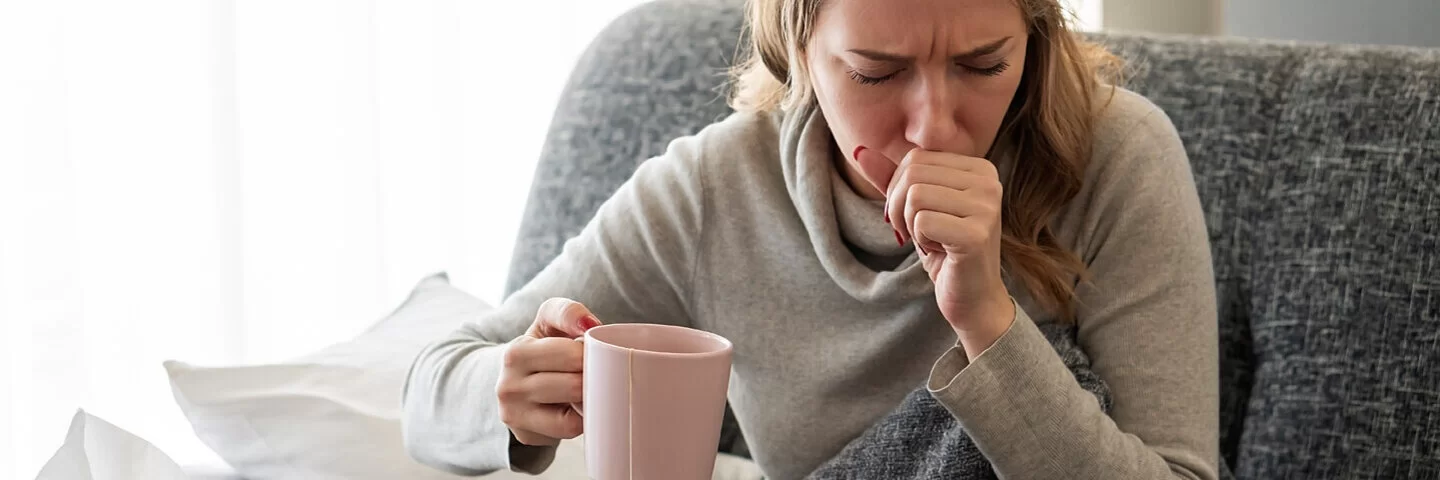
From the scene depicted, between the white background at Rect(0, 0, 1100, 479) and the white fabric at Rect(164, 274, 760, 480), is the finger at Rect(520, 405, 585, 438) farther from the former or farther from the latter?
the white background at Rect(0, 0, 1100, 479)

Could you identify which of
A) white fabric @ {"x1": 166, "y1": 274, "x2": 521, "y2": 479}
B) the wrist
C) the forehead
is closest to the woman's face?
the forehead

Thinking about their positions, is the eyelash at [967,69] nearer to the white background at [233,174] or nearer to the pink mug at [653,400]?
the pink mug at [653,400]

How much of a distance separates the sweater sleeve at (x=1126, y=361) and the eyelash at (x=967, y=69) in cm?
18

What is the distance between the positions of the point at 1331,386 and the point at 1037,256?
0.40 metres

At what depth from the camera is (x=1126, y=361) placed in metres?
1.02

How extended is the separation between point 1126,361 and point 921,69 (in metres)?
0.30

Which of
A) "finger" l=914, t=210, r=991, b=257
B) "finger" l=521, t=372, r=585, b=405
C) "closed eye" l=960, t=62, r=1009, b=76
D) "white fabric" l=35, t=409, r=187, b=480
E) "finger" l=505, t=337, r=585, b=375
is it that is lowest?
"white fabric" l=35, t=409, r=187, b=480

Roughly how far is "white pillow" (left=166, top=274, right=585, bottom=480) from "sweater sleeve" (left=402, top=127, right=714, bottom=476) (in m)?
0.08

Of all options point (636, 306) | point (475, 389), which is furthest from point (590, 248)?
point (475, 389)

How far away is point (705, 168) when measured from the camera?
122cm

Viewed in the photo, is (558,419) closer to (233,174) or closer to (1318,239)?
(1318,239)

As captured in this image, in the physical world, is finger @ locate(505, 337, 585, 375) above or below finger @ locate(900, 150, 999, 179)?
below

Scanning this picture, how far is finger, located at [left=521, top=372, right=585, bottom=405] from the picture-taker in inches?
35.2

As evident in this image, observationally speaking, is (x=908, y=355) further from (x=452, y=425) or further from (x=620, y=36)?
(x=620, y=36)
